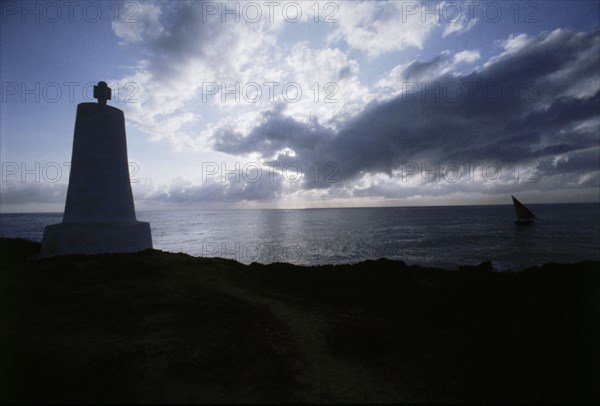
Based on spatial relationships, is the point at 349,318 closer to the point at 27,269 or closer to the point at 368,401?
the point at 368,401

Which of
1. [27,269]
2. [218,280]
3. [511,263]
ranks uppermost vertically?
[27,269]

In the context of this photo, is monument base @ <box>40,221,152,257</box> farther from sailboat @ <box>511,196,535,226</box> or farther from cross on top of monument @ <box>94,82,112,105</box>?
sailboat @ <box>511,196,535,226</box>

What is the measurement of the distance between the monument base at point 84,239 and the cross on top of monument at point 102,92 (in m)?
5.19

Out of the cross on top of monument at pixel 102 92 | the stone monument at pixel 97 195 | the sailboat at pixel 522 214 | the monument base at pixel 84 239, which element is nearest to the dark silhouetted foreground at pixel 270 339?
the monument base at pixel 84 239

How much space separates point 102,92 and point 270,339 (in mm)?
11981

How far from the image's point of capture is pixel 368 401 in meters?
4.21

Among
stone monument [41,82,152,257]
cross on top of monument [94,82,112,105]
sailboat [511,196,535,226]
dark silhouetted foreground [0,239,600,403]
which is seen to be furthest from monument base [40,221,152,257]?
sailboat [511,196,535,226]

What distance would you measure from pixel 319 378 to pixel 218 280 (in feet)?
18.6

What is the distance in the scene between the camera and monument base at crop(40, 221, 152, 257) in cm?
1015

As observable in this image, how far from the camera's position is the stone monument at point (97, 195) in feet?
33.6

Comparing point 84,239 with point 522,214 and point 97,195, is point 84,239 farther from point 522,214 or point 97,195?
point 522,214

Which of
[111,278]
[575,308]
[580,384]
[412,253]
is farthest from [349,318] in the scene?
[412,253]

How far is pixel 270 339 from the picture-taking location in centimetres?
583

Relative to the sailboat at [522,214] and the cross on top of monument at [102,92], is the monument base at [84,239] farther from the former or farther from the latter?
the sailboat at [522,214]
